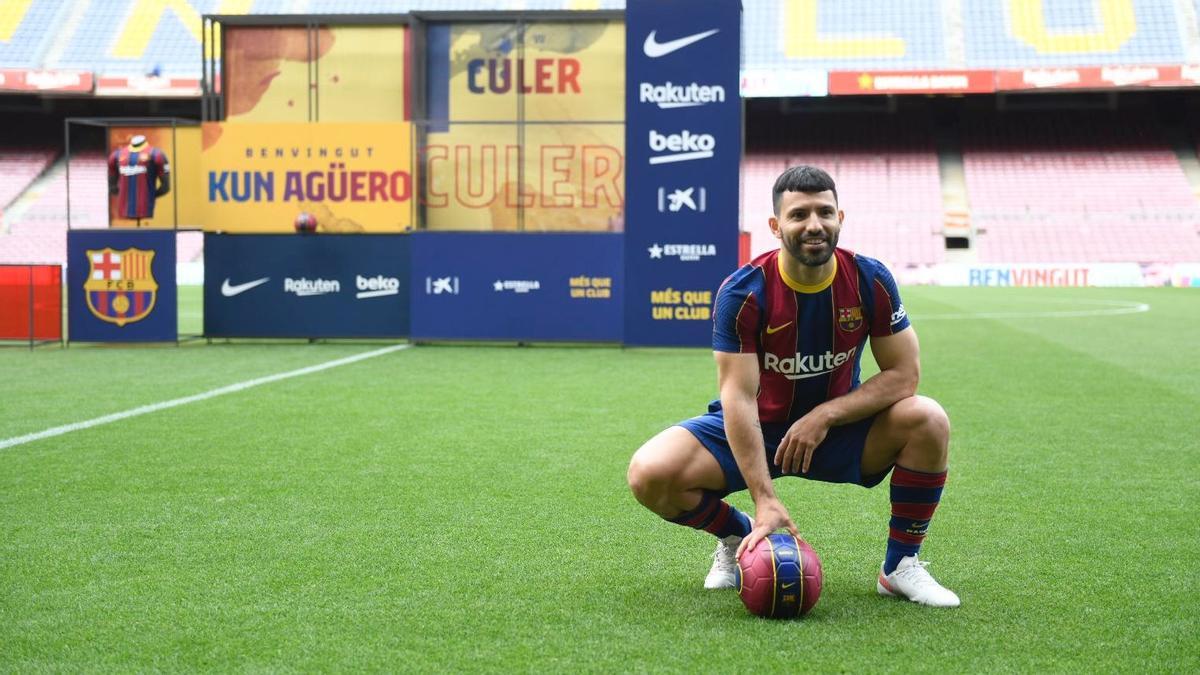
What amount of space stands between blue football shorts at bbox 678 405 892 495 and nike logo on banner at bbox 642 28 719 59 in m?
10.00

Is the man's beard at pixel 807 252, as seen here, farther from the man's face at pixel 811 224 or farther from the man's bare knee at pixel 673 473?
the man's bare knee at pixel 673 473

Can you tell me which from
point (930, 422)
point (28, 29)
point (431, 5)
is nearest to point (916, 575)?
point (930, 422)

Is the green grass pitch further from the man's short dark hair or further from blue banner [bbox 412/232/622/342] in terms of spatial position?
blue banner [bbox 412/232/622/342]

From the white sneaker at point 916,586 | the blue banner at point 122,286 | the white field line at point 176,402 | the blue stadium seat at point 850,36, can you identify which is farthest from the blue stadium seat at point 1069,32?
the white sneaker at point 916,586

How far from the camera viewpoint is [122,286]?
1490 centimetres

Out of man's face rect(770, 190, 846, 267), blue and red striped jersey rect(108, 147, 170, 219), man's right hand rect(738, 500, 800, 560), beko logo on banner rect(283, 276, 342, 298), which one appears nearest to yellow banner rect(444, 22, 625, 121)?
beko logo on banner rect(283, 276, 342, 298)

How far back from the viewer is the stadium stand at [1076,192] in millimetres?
39969

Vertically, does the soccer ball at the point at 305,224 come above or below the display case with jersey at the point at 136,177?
below

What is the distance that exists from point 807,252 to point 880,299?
380mm

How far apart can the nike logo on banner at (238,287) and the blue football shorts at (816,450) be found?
1167cm

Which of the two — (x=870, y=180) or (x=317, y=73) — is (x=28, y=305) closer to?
(x=317, y=73)

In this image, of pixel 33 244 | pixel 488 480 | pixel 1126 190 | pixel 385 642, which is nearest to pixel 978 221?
pixel 1126 190

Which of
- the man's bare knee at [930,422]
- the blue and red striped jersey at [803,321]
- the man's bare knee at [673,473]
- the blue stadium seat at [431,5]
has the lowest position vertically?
the man's bare knee at [673,473]

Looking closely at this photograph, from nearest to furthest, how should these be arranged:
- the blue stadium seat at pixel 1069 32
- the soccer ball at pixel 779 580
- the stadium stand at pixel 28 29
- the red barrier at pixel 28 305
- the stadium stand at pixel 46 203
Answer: the soccer ball at pixel 779 580 → the red barrier at pixel 28 305 → the stadium stand at pixel 46 203 → the blue stadium seat at pixel 1069 32 → the stadium stand at pixel 28 29
